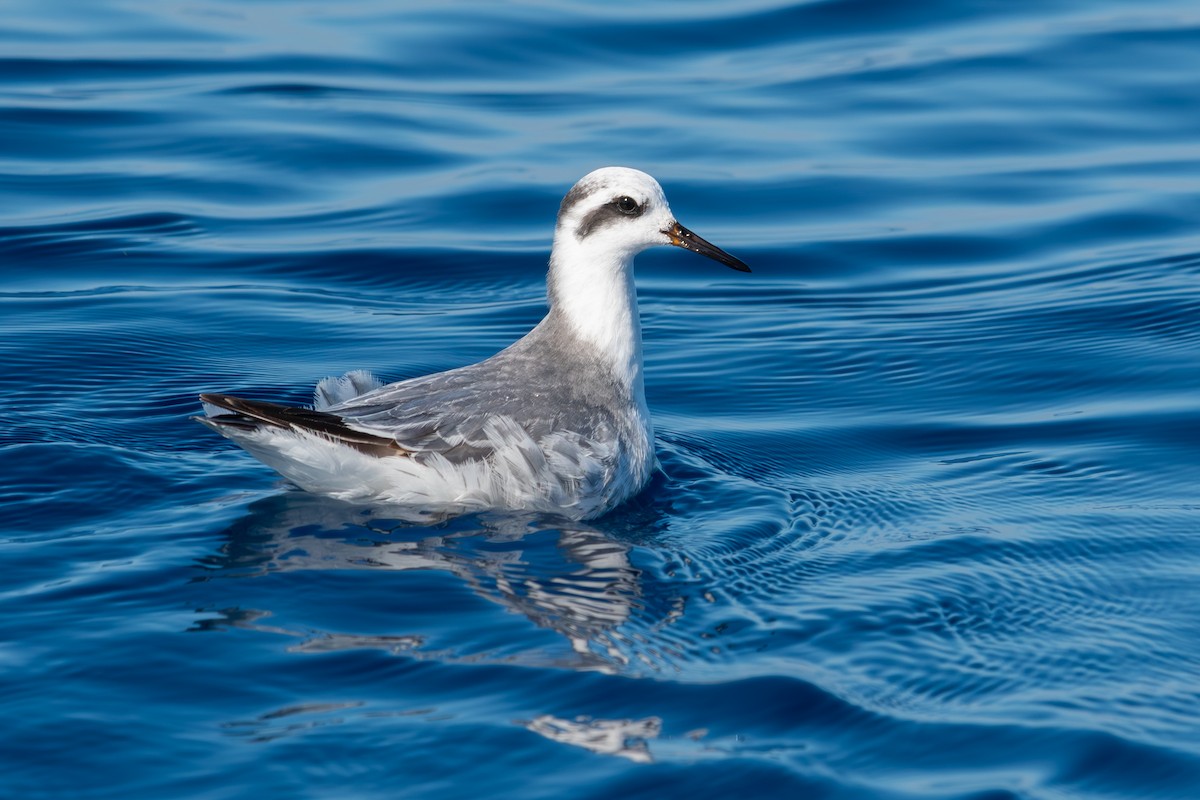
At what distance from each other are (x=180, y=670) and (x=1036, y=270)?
750 cm

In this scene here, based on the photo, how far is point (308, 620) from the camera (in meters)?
6.05

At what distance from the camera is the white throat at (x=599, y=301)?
7969mm

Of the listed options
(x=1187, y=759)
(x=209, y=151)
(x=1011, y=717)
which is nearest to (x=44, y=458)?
(x=1011, y=717)

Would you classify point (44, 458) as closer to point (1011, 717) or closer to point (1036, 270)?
point (1011, 717)

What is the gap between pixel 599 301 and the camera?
7.98 metres

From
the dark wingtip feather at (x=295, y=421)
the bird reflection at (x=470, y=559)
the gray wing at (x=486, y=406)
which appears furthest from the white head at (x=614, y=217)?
the dark wingtip feather at (x=295, y=421)

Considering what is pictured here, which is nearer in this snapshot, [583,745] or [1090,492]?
[583,745]

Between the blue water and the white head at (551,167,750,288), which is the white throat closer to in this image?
the white head at (551,167,750,288)

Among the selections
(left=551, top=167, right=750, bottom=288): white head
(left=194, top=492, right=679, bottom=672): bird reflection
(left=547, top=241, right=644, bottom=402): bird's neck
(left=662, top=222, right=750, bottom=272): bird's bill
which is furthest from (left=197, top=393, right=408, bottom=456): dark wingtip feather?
(left=662, top=222, right=750, bottom=272): bird's bill

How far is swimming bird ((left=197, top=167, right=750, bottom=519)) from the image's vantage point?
23.0ft

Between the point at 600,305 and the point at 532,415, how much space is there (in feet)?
2.79

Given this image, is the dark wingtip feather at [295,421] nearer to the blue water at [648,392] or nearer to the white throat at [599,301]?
the blue water at [648,392]

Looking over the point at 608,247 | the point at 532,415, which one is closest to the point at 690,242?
the point at 608,247

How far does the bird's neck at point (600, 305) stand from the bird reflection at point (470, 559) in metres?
0.96
